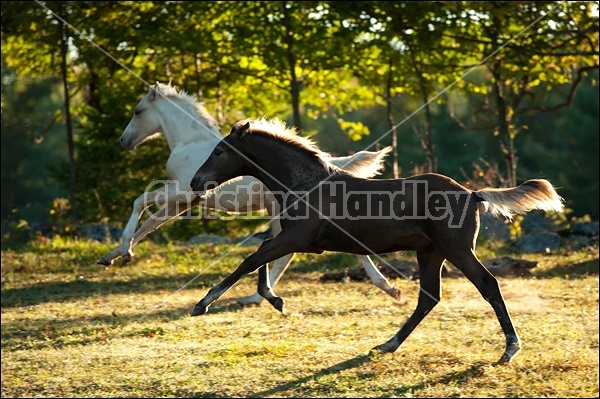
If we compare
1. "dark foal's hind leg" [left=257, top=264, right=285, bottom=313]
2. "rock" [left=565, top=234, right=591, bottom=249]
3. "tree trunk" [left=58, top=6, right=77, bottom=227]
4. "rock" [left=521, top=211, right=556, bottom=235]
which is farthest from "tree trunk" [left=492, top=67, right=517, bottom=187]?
"dark foal's hind leg" [left=257, top=264, right=285, bottom=313]

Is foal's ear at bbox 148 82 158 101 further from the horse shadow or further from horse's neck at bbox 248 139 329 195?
the horse shadow

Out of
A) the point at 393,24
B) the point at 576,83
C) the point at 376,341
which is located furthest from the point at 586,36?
the point at 376,341

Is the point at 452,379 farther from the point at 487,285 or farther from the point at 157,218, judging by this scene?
the point at 157,218

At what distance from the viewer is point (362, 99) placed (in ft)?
81.0

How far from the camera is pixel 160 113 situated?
11.8m

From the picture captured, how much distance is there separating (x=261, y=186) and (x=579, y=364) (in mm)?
4719

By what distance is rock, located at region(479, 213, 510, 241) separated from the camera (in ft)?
59.0

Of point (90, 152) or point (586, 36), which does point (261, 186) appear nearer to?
point (586, 36)

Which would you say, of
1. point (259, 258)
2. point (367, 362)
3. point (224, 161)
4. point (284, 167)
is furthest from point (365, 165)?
point (367, 362)

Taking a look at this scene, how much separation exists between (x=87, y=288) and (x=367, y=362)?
6785 millimetres

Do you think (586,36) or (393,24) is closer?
(586,36)

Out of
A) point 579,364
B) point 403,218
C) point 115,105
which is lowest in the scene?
point 579,364

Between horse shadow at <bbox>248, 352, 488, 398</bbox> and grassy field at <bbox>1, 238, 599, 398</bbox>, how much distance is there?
18 mm

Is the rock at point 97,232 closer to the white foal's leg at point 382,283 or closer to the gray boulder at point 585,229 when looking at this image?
the white foal's leg at point 382,283
